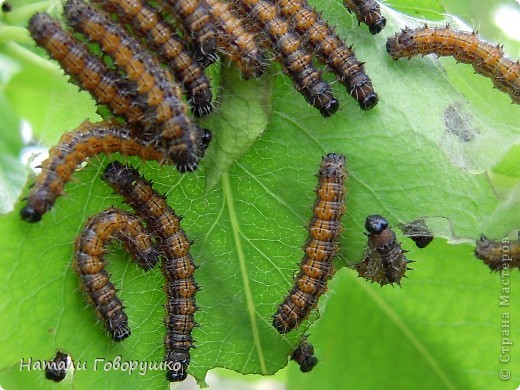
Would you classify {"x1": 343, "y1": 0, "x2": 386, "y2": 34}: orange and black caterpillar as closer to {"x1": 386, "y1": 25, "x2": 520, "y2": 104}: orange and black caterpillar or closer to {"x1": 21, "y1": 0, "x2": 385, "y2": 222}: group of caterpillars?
{"x1": 386, "y1": 25, "x2": 520, "y2": 104}: orange and black caterpillar

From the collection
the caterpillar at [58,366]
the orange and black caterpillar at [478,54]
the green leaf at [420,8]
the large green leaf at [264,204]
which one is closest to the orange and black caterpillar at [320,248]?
the large green leaf at [264,204]

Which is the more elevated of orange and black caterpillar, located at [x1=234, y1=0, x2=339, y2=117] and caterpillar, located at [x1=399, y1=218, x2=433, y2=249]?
orange and black caterpillar, located at [x1=234, y1=0, x2=339, y2=117]

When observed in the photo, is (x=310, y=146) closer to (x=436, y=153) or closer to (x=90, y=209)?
(x=436, y=153)

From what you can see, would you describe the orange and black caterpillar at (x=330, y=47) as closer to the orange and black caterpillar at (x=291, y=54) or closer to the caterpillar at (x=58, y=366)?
the orange and black caterpillar at (x=291, y=54)

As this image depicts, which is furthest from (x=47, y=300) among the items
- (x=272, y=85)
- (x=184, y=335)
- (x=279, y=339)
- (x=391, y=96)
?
(x=391, y=96)

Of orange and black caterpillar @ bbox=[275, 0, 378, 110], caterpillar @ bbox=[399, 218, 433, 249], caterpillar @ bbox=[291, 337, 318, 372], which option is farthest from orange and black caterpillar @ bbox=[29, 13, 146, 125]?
caterpillar @ bbox=[291, 337, 318, 372]

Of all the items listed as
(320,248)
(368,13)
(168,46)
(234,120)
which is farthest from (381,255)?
(168,46)
